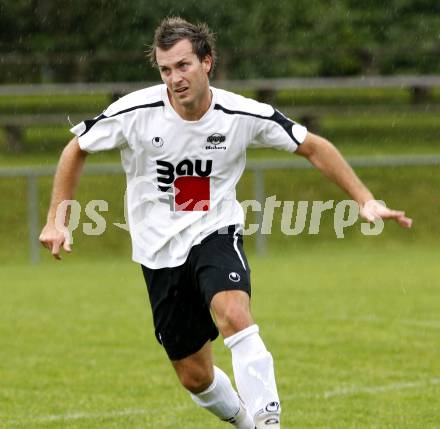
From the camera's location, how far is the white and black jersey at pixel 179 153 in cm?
628

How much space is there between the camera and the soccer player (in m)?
6.21

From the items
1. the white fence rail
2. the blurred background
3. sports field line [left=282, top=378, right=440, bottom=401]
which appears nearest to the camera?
sports field line [left=282, top=378, right=440, bottom=401]


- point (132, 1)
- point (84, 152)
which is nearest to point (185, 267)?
point (84, 152)

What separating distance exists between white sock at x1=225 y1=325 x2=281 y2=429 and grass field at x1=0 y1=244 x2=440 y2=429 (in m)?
1.51

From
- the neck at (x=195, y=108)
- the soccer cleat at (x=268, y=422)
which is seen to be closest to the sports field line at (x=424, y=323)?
the neck at (x=195, y=108)

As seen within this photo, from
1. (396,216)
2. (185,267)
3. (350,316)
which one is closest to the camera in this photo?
(396,216)

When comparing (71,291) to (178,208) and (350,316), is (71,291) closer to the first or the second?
(350,316)

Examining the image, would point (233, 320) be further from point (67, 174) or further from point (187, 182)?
point (67, 174)

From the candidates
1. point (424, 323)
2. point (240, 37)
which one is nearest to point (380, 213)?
point (424, 323)

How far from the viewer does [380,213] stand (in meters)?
5.92

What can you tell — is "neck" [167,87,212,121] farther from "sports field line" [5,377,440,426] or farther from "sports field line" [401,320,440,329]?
"sports field line" [401,320,440,329]

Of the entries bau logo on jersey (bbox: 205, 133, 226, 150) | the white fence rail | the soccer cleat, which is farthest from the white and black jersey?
the white fence rail

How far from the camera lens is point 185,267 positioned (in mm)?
6285

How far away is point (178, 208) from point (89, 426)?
5.57ft
